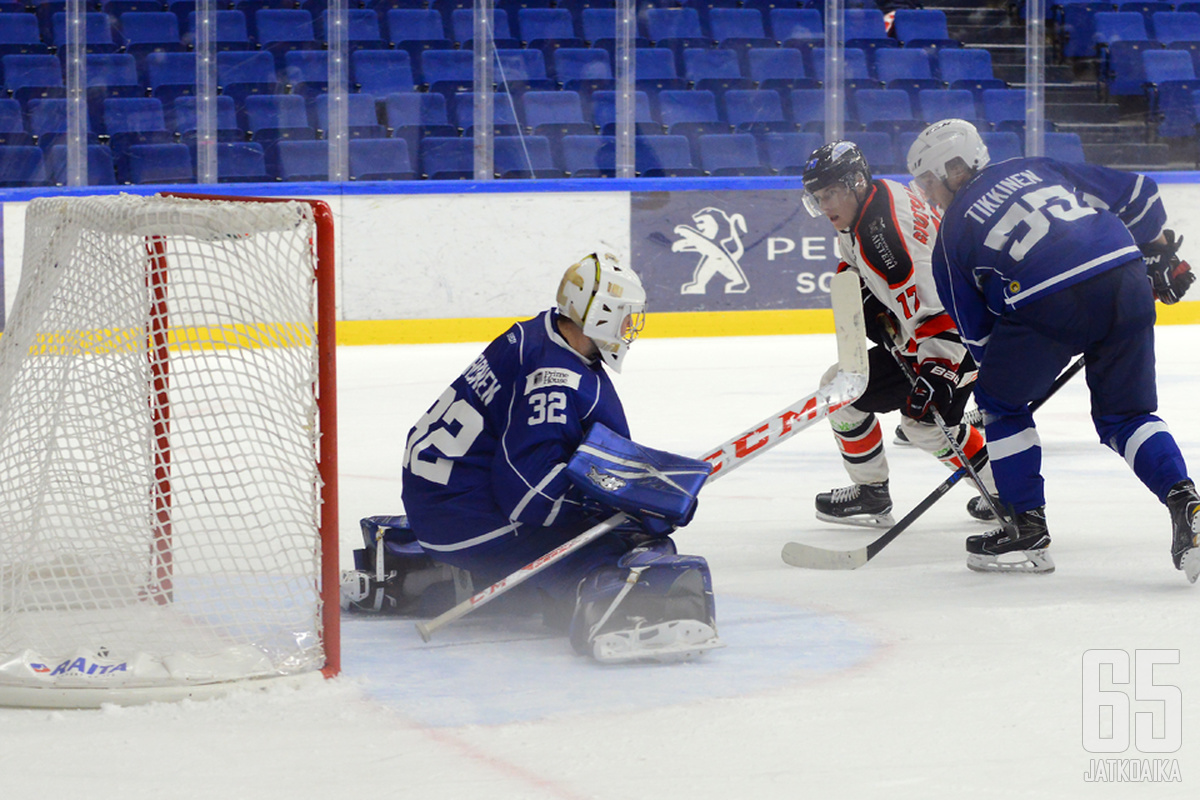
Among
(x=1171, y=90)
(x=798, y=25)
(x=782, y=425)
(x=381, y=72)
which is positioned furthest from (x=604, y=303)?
(x=1171, y=90)

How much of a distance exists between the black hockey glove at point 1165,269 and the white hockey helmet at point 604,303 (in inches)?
54.0

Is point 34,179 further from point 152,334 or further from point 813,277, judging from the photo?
point 152,334

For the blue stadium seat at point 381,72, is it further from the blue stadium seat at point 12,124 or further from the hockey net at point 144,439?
the hockey net at point 144,439

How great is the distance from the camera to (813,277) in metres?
8.38

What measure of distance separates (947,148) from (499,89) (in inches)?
209

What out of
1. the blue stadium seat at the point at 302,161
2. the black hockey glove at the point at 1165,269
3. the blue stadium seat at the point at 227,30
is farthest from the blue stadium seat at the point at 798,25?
the black hockey glove at the point at 1165,269

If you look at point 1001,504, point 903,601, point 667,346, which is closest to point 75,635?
point 903,601

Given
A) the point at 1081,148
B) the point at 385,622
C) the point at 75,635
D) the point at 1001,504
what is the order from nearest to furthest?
the point at 75,635, the point at 385,622, the point at 1001,504, the point at 1081,148

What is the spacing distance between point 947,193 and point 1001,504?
0.71 metres

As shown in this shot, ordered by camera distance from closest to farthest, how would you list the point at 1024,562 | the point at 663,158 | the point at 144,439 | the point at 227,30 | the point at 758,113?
1. the point at 144,439
2. the point at 1024,562
3. the point at 227,30
4. the point at 663,158
5. the point at 758,113

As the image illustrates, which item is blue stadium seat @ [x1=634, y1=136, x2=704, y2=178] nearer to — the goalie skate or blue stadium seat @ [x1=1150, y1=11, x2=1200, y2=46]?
blue stadium seat @ [x1=1150, y1=11, x2=1200, y2=46]

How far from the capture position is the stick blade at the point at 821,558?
3.11 metres

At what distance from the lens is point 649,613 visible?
238cm

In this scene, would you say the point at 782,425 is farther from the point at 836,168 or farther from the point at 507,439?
the point at 836,168
